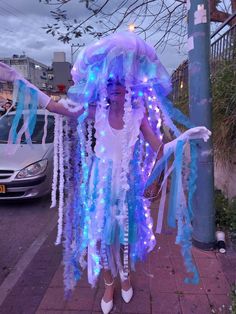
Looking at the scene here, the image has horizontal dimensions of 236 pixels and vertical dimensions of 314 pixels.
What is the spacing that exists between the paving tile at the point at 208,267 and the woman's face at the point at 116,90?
1912mm

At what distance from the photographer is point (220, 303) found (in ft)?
10.6

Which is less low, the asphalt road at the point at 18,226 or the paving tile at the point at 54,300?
the asphalt road at the point at 18,226

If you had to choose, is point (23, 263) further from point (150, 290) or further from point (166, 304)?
point (166, 304)

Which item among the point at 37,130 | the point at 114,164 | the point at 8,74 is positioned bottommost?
the point at 114,164

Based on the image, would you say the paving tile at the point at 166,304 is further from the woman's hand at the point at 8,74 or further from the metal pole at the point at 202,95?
the woman's hand at the point at 8,74

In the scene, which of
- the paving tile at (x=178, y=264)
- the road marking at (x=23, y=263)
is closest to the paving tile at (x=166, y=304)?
the paving tile at (x=178, y=264)

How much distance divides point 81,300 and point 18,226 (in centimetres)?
251

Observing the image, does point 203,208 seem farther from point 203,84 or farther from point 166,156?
point 166,156

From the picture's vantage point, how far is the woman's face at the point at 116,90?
280cm

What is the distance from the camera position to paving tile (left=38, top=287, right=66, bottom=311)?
3236mm

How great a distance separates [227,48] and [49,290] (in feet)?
13.6

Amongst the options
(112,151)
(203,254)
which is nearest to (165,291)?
(203,254)

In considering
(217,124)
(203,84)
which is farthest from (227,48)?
(203,84)

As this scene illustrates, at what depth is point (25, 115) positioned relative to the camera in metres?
3.04
